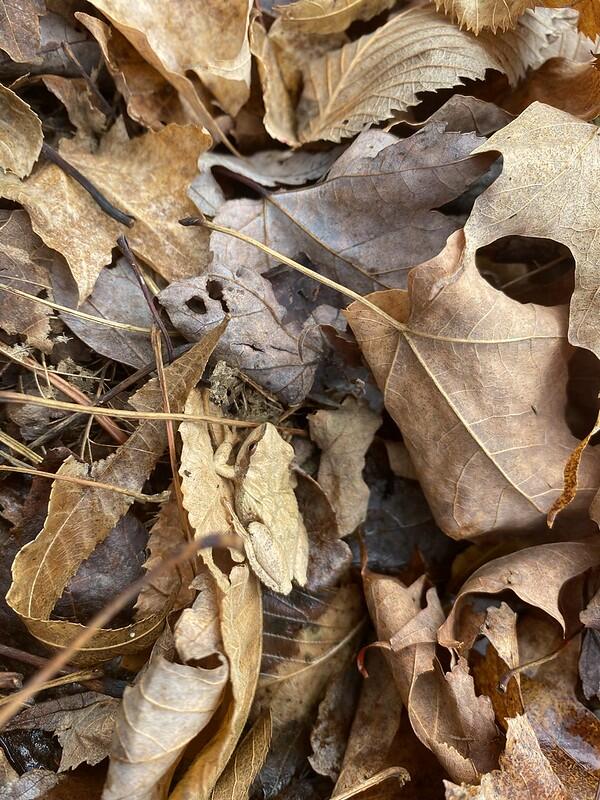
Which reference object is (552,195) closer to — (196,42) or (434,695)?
(196,42)

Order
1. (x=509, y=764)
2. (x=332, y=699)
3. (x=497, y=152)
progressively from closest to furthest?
1. (x=509, y=764)
2. (x=497, y=152)
3. (x=332, y=699)

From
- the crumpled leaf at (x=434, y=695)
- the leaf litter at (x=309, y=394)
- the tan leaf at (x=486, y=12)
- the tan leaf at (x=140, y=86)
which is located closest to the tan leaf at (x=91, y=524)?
the leaf litter at (x=309, y=394)

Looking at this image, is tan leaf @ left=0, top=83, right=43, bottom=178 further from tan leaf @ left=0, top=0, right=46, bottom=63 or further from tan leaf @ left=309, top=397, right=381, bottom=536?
tan leaf @ left=309, top=397, right=381, bottom=536

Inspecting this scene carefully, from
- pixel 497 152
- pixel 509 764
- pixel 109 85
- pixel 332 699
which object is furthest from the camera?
pixel 109 85

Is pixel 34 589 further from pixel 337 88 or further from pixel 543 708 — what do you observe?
pixel 337 88

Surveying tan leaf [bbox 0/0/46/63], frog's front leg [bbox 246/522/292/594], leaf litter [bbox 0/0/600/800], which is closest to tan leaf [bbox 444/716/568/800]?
leaf litter [bbox 0/0/600/800]

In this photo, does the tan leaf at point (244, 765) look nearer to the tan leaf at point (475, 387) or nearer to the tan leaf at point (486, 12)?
the tan leaf at point (475, 387)

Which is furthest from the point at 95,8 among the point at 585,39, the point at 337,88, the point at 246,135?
the point at 585,39
